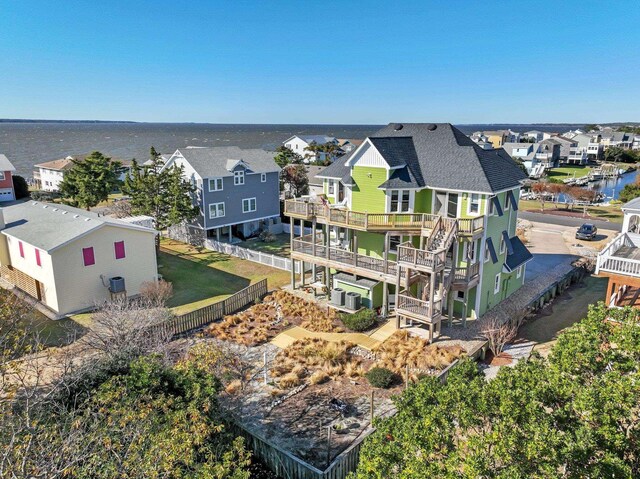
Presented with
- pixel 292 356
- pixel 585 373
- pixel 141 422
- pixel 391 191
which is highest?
pixel 391 191

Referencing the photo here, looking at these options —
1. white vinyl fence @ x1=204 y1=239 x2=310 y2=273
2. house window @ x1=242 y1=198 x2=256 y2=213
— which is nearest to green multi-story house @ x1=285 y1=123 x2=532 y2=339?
white vinyl fence @ x1=204 y1=239 x2=310 y2=273

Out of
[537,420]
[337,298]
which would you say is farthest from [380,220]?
[537,420]

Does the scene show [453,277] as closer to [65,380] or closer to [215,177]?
[65,380]

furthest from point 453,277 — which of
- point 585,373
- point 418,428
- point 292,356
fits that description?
point 418,428

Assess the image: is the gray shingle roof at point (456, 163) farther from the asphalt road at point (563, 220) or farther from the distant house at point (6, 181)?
the distant house at point (6, 181)

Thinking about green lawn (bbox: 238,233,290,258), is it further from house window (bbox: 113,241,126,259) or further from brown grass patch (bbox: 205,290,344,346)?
house window (bbox: 113,241,126,259)

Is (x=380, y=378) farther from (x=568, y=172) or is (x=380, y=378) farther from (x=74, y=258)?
(x=568, y=172)

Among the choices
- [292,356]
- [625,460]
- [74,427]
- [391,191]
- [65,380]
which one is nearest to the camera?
[625,460]
